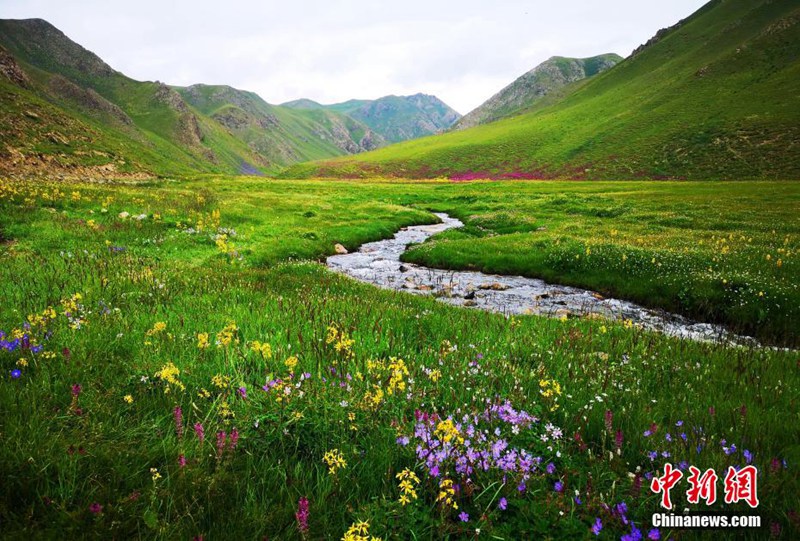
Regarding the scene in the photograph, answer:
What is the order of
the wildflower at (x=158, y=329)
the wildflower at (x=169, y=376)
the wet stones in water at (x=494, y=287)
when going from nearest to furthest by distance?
the wildflower at (x=169, y=376)
the wildflower at (x=158, y=329)
the wet stones in water at (x=494, y=287)

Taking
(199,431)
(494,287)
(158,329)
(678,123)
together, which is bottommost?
(494,287)

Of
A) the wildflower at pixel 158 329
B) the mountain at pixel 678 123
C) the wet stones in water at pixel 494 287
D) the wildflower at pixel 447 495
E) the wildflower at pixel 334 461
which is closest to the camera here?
the wildflower at pixel 447 495

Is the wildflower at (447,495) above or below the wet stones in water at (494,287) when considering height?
above

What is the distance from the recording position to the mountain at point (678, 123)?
82500 mm

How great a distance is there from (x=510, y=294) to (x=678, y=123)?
394 feet

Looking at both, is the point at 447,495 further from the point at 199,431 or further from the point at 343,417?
the point at 199,431

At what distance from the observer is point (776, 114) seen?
85188 millimetres

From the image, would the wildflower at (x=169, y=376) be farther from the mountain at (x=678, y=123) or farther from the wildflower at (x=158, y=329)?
the mountain at (x=678, y=123)

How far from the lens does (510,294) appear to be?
45.6ft

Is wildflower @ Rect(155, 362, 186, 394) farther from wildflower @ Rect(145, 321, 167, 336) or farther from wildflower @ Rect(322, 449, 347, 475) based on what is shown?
wildflower @ Rect(322, 449, 347, 475)

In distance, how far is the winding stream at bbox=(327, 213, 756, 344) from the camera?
35.6ft

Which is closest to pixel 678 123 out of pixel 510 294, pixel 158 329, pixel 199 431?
pixel 510 294

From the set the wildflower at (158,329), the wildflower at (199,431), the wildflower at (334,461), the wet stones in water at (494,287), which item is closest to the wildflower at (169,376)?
the wildflower at (199,431)

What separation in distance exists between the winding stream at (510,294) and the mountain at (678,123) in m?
86.5
